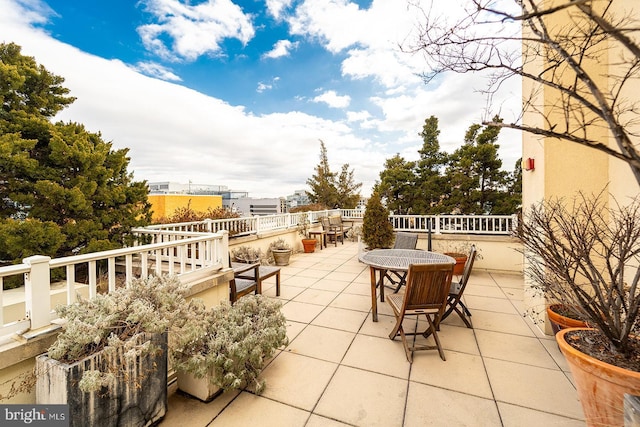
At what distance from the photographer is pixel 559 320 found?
266 centimetres

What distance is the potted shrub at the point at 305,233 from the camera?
834cm

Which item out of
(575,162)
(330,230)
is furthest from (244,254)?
Answer: (575,162)

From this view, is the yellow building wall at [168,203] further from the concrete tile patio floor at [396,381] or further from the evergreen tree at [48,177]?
the concrete tile patio floor at [396,381]

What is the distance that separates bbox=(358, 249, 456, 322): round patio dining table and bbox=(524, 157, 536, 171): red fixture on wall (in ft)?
5.37

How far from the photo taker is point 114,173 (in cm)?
431

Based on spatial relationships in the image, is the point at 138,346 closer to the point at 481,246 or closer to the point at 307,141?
the point at 481,246

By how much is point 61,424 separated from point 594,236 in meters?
3.54

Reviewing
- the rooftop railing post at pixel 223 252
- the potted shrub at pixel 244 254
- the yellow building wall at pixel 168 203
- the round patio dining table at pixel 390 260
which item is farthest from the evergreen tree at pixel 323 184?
the rooftop railing post at pixel 223 252

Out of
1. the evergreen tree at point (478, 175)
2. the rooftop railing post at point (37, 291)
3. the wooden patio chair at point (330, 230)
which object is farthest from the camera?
the wooden patio chair at point (330, 230)

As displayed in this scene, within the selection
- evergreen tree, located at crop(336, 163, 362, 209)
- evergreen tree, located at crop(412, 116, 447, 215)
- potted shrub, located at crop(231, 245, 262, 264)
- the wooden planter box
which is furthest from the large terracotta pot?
evergreen tree, located at crop(336, 163, 362, 209)

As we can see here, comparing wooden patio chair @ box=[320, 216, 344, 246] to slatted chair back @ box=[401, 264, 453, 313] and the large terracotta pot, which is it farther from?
the large terracotta pot

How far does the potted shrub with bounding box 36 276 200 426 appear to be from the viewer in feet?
4.61

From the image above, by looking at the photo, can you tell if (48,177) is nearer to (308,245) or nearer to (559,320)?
(308,245)

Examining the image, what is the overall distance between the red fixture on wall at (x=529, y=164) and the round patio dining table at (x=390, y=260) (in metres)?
1.64
